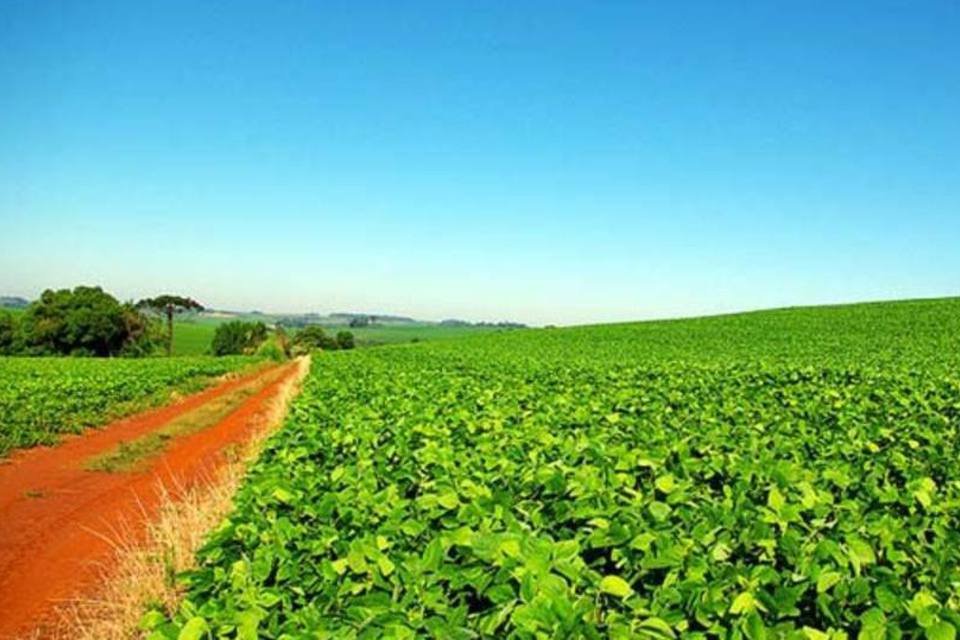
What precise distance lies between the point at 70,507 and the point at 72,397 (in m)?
13.7

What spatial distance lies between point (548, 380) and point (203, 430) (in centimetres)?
1168

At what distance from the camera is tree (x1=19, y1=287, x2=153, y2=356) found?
8050 cm

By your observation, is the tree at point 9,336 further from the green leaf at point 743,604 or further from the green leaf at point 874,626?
the green leaf at point 874,626

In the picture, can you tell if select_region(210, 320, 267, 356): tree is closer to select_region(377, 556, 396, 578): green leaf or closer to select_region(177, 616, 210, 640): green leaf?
select_region(377, 556, 396, 578): green leaf

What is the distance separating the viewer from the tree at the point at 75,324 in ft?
264

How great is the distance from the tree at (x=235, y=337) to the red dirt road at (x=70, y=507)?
75.7 meters

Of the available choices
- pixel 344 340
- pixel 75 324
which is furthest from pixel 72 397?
pixel 344 340

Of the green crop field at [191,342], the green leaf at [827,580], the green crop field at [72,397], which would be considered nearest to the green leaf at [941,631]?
the green leaf at [827,580]

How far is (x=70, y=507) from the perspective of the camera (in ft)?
41.5

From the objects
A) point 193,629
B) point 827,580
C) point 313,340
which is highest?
point 827,580

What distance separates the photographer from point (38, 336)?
3177 inches

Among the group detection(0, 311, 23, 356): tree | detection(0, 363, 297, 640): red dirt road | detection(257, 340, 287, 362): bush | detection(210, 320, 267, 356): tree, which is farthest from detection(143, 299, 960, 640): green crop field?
detection(210, 320, 267, 356): tree

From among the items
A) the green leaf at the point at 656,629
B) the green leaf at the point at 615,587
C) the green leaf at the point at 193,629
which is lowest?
the green leaf at the point at 193,629

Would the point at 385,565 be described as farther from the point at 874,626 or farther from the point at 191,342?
the point at 191,342
